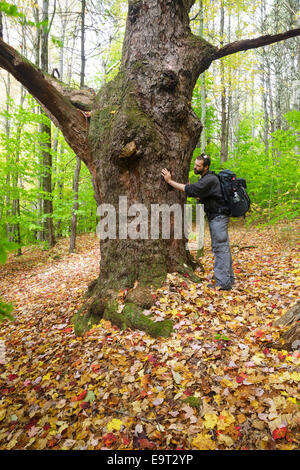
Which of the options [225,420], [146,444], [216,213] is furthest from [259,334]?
[216,213]

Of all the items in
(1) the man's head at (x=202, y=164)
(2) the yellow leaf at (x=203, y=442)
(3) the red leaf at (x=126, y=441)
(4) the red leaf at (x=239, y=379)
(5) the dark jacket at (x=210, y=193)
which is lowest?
(3) the red leaf at (x=126, y=441)

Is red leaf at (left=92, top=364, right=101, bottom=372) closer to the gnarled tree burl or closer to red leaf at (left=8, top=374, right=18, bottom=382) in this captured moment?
the gnarled tree burl

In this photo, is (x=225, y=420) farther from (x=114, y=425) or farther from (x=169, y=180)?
(x=169, y=180)

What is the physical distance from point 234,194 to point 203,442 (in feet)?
11.0

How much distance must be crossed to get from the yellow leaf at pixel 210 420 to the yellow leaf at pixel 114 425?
29.8 inches

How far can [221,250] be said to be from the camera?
414cm

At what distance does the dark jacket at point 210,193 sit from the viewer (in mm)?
3822

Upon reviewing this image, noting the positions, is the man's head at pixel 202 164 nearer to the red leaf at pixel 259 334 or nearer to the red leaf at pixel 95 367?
the red leaf at pixel 259 334

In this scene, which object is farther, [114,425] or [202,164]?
[202,164]

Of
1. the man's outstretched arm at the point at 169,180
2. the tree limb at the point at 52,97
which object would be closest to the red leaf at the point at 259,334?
the man's outstretched arm at the point at 169,180

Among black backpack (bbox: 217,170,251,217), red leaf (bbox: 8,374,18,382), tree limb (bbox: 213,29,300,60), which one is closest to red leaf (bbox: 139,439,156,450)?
red leaf (bbox: 8,374,18,382)

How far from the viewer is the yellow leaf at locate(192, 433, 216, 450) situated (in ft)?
5.95

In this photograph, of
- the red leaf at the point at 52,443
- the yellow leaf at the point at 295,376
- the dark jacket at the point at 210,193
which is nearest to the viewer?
the red leaf at the point at 52,443

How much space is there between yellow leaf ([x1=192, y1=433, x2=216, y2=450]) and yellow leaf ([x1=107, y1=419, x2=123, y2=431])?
666mm
